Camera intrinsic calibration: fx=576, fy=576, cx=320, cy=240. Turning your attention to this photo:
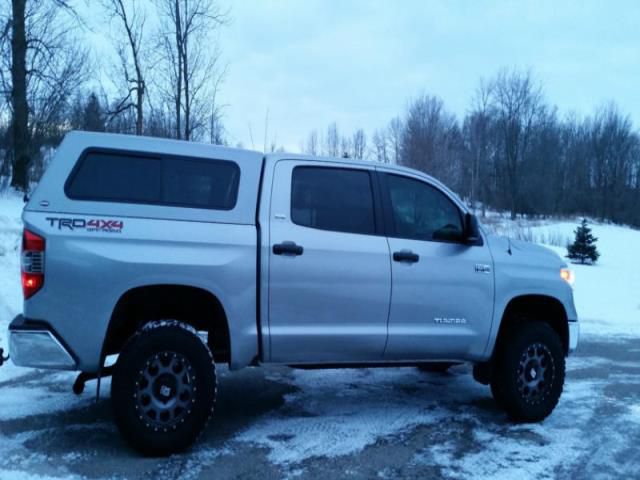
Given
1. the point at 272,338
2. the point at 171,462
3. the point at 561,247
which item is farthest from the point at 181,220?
the point at 561,247

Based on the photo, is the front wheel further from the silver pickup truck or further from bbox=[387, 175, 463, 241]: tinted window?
bbox=[387, 175, 463, 241]: tinted window

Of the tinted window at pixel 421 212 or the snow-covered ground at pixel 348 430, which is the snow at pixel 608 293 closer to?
the snow-covered ground at pixel 348 430

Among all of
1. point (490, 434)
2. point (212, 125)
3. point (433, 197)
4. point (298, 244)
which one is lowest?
point (490, 434)

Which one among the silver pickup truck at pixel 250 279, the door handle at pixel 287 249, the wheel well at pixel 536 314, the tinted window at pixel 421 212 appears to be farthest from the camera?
the wheel well at pixel 536 314

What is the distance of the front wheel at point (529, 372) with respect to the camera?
5238 millimetres

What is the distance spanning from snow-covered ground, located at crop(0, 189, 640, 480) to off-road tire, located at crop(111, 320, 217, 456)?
0.18 metres

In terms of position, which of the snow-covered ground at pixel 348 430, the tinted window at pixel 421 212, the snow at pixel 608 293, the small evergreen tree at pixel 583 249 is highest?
the tinted window at pixel 421 212

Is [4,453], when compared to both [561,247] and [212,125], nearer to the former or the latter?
[212,125]

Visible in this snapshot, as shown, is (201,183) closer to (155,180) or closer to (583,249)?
(155,180)

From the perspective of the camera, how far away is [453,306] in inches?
200

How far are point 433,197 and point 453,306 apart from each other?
3.31ft

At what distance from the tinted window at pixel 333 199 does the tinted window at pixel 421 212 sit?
0.26 meters

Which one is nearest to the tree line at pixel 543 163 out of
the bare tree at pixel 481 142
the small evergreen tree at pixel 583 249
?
the bare tree at pixel 481 142

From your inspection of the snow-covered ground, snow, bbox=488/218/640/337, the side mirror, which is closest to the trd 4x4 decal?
the snow-covered ground
